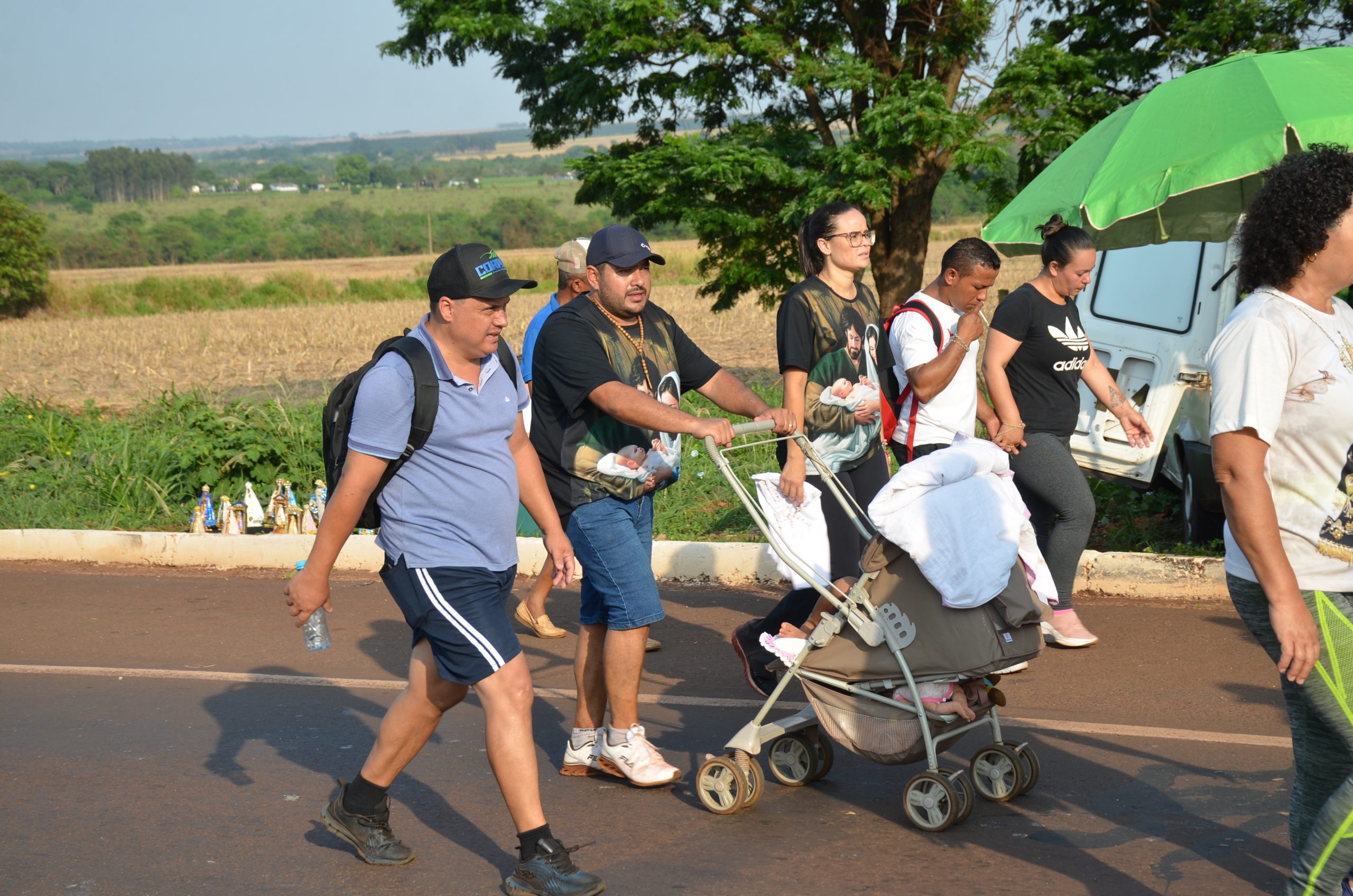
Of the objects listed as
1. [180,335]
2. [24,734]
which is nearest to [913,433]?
[24,734]

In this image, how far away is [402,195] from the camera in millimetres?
134250

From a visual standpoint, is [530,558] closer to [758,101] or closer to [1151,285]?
[1151,285]

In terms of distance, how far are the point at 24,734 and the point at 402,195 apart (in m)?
134

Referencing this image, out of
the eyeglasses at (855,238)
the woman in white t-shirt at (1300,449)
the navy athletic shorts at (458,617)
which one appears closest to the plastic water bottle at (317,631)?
the navy athletic shorts at (458,617)

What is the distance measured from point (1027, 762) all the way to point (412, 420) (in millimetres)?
2449

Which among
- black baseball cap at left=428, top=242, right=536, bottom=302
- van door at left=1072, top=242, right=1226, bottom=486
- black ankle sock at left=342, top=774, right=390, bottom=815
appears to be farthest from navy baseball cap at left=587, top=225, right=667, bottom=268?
van door at left=1072, top=242, right=1226, bottom=486

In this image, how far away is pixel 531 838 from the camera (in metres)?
3.84

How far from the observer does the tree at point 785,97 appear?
12.4 metres

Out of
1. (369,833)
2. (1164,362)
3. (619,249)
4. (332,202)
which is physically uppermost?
(332,202)

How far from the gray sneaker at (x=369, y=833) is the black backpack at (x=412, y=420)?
98 centimetres

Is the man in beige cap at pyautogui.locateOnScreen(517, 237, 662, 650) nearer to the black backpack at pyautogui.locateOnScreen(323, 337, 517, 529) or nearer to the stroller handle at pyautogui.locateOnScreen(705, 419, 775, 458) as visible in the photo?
the stroller handle at pyautogui.locateOnScreen(705, 419, 775, 458)

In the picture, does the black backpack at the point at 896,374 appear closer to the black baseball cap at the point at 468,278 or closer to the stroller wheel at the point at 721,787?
the stroller wheel at the point at 721,787

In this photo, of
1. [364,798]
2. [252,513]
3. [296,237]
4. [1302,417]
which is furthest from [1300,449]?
[296,237]

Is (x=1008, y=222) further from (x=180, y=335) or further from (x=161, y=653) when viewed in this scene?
(x=180, y=335)
